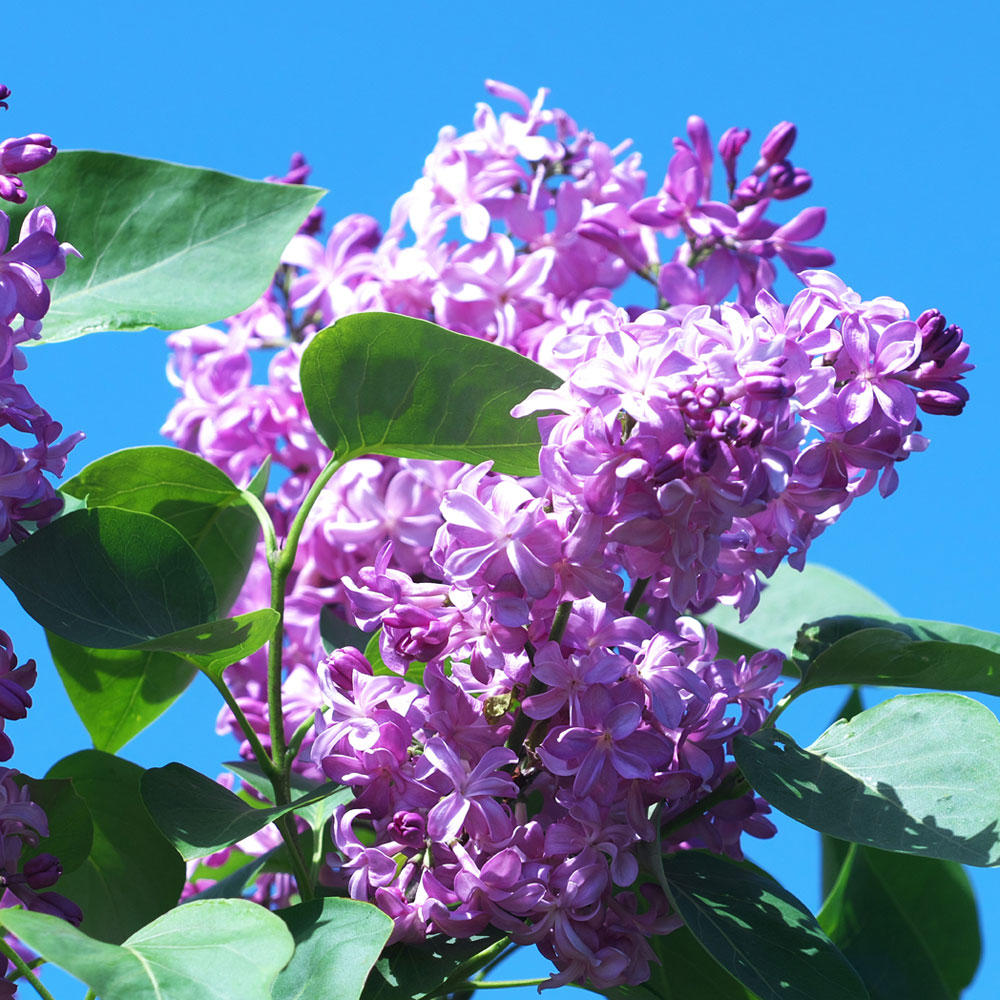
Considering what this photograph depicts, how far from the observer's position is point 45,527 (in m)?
0.62

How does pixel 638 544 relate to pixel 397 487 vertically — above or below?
below

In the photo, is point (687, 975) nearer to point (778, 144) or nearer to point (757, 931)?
point (757, 931)

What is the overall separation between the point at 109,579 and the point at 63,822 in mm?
126

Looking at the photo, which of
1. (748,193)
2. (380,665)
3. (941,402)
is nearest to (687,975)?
(380,665)

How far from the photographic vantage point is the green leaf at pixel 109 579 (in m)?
0.61

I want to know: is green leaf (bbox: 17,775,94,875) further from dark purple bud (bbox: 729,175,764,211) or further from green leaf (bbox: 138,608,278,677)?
dark purple bud (bbox: 729,175,764,211)

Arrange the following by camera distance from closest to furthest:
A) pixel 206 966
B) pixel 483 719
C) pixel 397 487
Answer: pixel 206 966, pixel 483 719, pixel 397 487

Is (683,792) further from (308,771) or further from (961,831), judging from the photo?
(308,771)

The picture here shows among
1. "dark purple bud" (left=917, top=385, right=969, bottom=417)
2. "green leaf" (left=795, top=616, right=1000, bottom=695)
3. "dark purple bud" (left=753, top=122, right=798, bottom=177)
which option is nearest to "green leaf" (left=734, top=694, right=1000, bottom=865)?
"green leaf" (left=795, top=616, right=1000, bottom=695)

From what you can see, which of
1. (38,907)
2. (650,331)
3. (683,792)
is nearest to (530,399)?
(650,331)

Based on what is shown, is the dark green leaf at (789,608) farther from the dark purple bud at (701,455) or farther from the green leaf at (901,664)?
the dark purple bud at (701,455)

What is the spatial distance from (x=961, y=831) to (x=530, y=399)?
261mm

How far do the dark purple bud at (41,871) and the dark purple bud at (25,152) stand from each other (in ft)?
1.01

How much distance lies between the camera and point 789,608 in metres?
1.08
